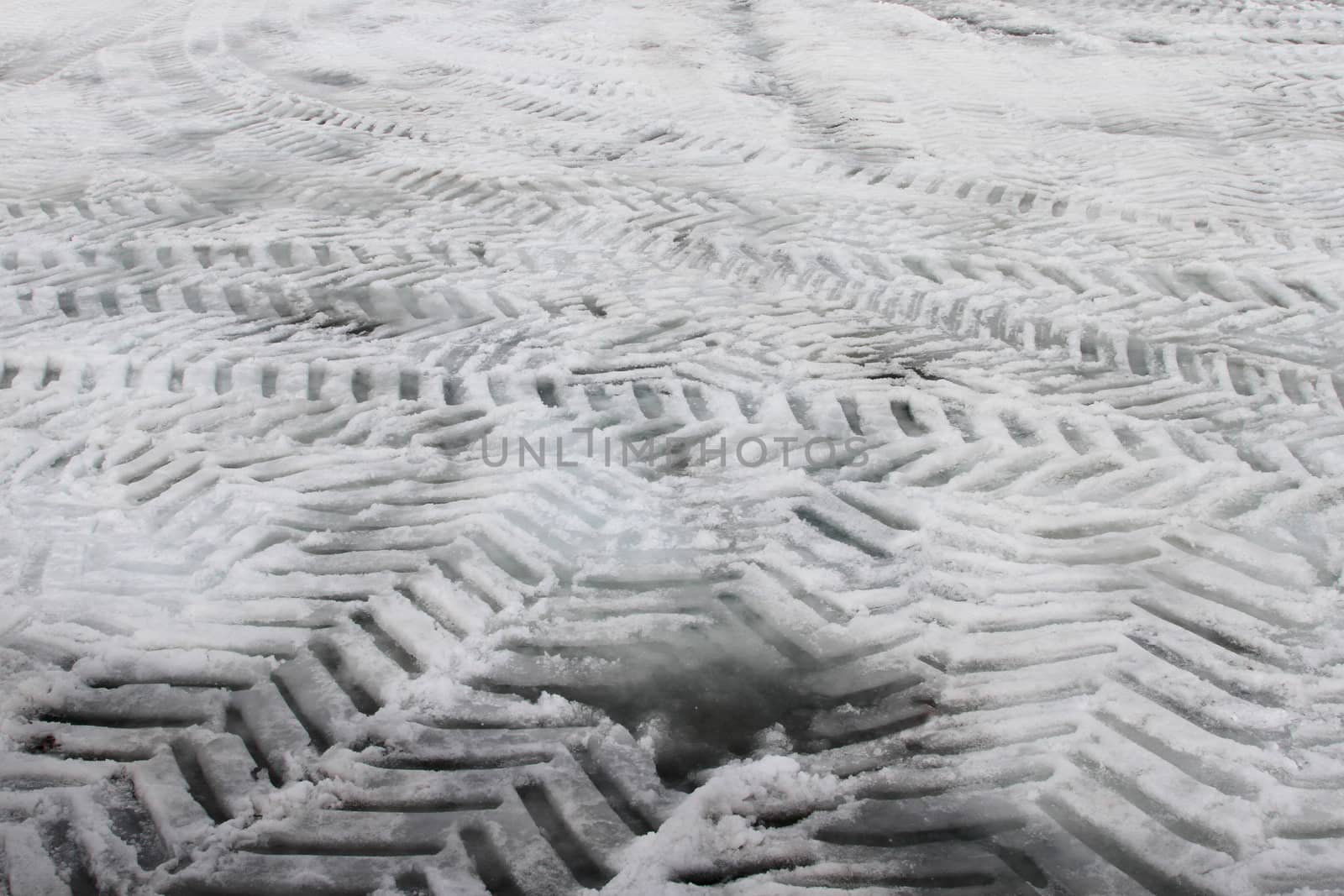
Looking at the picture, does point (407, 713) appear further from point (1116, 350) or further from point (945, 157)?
point (945, 157)

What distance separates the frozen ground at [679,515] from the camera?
6.14ft

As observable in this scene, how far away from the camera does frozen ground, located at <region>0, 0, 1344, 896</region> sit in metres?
1.87

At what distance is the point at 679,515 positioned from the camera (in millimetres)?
2729

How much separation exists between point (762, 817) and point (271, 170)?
4.90 meters

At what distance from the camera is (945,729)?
2.05 m

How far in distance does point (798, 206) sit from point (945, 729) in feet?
10.9

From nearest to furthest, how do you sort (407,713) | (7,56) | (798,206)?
(407,713)
(798,206)
(7,56)

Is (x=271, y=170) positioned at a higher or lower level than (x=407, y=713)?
higher

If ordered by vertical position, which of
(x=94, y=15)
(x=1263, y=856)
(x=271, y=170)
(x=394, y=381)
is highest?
(x=94, y=15)

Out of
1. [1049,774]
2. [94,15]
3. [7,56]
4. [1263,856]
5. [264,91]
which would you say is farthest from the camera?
[94,15]

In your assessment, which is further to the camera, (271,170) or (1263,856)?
(271,170)

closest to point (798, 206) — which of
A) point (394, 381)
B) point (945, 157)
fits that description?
point (945, 157)

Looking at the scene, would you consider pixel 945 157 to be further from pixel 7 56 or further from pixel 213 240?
pixel 7 56

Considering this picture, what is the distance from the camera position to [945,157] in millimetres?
5379
